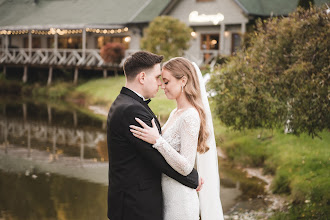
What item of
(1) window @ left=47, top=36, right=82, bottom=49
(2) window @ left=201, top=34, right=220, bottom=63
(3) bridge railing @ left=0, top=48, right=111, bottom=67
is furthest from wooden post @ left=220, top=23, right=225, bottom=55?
(1) window @ left=47, top=36, right=82, bottom=49

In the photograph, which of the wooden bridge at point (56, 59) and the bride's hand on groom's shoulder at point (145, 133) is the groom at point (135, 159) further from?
the wooden bridge at point (56, 59)

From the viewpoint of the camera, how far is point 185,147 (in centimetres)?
357

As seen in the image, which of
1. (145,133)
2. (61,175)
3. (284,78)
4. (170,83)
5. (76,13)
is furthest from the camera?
(76,13)

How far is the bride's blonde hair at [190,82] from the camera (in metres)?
3.74

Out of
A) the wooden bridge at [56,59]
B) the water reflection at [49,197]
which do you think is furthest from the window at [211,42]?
the water reflection at [49,197]

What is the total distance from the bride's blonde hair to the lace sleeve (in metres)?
0.13

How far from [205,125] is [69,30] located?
3095 centimetres

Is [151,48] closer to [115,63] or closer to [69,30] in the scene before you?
[115,63]

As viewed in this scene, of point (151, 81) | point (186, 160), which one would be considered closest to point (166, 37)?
point (151, 81)

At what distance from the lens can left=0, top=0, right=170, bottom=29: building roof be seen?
31672 mm

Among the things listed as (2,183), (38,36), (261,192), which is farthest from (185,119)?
(38,36)

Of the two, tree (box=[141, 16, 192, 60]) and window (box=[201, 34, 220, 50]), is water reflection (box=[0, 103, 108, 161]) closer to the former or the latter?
tree (box=[141, 16, 192, 60])

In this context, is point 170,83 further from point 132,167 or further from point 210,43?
point 210,43

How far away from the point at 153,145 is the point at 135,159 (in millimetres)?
188
